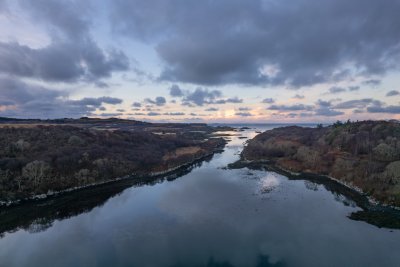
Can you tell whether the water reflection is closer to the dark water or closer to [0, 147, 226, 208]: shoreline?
the dark water

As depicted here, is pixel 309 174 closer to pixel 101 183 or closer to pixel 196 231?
pixel 196 231

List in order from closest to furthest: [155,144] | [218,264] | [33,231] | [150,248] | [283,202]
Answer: [218,264], [150,248], [33,231], [283,202], [155,144]

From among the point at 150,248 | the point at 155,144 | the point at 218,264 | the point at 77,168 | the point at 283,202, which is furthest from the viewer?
the point at 155,144

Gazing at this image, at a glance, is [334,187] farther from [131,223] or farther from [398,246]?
[131,223]

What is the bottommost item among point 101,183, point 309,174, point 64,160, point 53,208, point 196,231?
point 53,208

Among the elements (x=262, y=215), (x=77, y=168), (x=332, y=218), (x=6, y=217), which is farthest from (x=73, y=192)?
(x=332, y=218)

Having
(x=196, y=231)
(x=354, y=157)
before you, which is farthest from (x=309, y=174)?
(x=196, y=231)

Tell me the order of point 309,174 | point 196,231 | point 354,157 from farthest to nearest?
point 354,157, point 309,174, point 196,231

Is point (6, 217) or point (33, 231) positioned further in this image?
point (6, 217)
